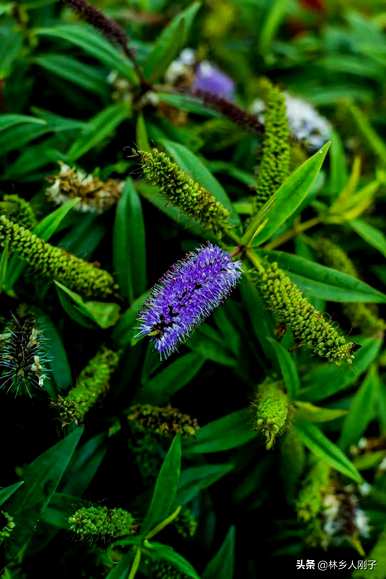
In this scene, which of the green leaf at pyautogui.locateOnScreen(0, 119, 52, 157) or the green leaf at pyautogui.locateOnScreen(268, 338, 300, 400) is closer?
the green leaf at pyautogui.locateOnScreen(268, 338, 300, 400)

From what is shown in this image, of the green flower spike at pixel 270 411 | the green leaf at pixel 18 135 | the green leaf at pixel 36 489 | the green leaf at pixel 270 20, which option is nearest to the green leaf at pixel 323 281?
the green flower spike at pixel 270 411

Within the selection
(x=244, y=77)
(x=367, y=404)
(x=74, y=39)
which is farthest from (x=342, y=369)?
(x=244, y=77)

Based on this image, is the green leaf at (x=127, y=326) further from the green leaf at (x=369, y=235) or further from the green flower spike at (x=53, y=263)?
the green leaf at (x=369, y=235)

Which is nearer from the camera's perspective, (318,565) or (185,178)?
(185,178)

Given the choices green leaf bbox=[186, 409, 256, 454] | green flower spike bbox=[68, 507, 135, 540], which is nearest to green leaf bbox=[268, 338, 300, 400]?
green leaf bbox=[186, 409, 256, 454]

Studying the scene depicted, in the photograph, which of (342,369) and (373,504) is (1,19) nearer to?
(342,369)

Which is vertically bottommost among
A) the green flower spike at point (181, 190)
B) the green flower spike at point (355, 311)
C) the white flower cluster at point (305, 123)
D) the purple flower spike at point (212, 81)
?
the green flower spike at point (181, 190)

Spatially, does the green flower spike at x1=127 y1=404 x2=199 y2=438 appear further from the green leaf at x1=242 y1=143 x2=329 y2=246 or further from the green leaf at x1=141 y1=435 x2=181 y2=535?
the green leaf at x1=242 y1=143 x2=329 y2=246
